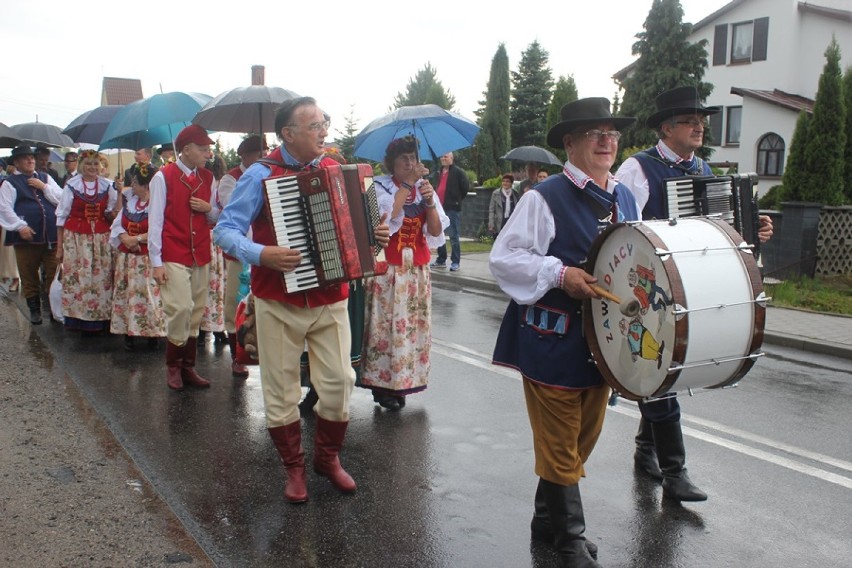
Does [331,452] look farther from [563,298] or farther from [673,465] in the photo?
[673,465]

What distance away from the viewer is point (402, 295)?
5.93 m

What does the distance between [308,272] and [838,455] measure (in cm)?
352

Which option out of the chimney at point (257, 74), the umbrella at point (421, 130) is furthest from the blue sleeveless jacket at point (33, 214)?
the umbrella at point (421, 130)

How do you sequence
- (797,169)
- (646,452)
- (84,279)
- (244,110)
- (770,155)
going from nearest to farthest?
(646,452) < (244,110) < (84,279) < (797,169) < (770,155)

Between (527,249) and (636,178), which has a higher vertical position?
(636,178)

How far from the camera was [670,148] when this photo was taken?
468 cm

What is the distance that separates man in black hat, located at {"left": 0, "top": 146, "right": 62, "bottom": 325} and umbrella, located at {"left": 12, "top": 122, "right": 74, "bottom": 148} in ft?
12.6

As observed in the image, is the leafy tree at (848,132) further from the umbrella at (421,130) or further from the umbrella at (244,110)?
the umbrella at (244,110)

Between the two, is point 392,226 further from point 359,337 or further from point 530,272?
point 530,272

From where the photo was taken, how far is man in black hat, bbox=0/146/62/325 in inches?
368

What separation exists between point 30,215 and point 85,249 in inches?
47.2

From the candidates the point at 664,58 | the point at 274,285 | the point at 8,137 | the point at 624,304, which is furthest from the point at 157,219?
the point at 664,58

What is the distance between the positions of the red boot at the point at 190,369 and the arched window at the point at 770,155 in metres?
29.4

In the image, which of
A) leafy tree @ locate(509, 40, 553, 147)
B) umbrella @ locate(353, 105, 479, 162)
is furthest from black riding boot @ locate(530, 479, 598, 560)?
leafy tree @ locate(509, 40, 553, 147)
